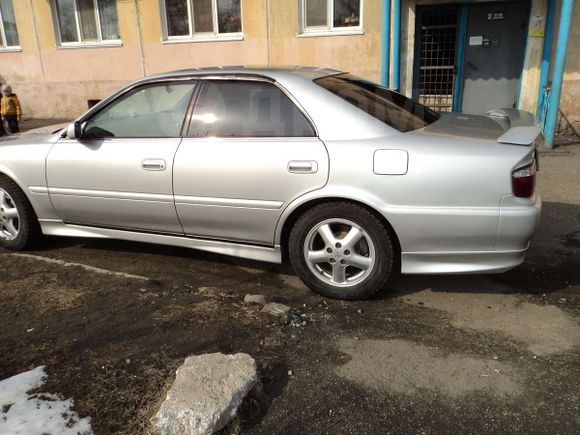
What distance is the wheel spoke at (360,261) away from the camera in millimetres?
3465

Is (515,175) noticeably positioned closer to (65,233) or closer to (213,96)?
(213,96)

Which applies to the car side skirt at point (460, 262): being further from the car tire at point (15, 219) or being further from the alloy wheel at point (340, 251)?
the car tire at point (15, 219)

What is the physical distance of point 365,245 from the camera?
3482mm

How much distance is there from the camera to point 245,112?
374cm

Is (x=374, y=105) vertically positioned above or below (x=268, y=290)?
above

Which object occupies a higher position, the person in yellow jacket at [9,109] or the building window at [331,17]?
the building window at [331,17]

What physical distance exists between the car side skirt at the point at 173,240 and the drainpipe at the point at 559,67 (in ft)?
21.2

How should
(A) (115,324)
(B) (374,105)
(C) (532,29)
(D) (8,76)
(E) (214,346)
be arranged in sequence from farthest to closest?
(D) (8,76), (C) (532,29), (B) (374,105), (A) (115,324), (E) (214,346)

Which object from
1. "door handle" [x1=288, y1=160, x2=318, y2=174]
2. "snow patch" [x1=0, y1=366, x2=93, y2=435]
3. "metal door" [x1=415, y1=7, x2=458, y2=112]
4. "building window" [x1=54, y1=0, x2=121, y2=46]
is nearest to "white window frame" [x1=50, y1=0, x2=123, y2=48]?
"building window" [x1=54, y1=0, x2=121, y2=46]

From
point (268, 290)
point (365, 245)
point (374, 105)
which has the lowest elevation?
point (268, 290)

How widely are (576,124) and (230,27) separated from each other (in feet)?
23.5

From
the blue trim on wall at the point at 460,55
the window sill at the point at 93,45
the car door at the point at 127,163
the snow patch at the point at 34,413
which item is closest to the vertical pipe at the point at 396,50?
the blue trim on wall at the point at 460,55

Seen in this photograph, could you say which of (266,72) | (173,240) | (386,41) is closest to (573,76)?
(386,41)

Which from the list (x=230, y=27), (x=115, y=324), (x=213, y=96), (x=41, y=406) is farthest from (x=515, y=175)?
(x=230, y=27)
